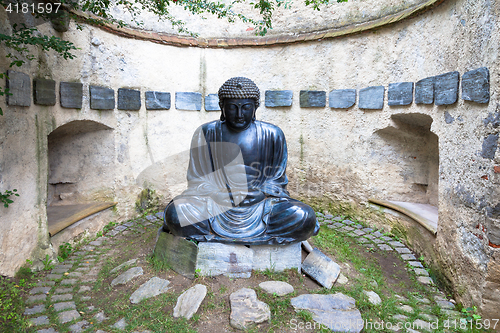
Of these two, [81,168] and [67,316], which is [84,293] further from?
[81,168]

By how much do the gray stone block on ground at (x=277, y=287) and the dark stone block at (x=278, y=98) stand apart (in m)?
3.33

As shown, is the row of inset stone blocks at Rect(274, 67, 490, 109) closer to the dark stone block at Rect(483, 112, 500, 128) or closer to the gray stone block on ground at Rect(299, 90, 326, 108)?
the gray stone block on ground at Rect(299, 90, 326, 108)

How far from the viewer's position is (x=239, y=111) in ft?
11.2

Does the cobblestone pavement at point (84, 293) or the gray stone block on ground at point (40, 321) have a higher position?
the cobblestone pavement at point (84, 293)

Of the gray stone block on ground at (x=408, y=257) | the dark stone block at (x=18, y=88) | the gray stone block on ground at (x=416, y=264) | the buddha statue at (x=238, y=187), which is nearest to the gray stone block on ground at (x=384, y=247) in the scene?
the gray stone block on ground at (x=408, y=257)

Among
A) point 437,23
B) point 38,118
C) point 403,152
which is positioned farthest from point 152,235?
point 437,23

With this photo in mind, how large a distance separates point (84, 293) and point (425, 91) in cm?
429

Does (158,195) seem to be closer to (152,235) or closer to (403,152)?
(152,235)

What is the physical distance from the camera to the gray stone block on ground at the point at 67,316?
2.61 m

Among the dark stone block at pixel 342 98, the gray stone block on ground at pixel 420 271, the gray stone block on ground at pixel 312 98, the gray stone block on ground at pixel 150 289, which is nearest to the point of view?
the gray stone block on ground at pixel 150 289

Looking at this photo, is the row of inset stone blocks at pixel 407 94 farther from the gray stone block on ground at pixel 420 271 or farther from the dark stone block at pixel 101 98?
the dark stone block at pixel 101 98

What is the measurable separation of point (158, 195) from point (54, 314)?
295cm

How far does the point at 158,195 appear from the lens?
554cm

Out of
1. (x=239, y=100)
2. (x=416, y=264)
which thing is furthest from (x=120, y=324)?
(x=416, y=264)
